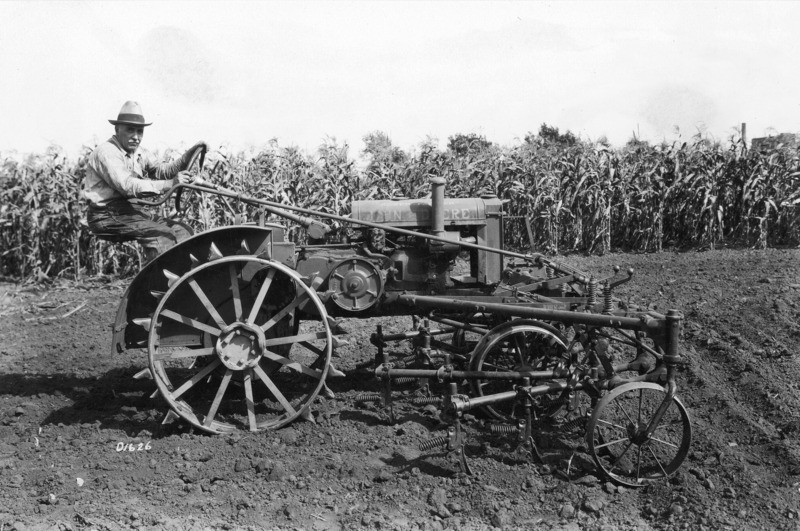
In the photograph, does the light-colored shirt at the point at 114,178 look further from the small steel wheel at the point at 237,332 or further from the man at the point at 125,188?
the small steel wheel at the point at 237,332

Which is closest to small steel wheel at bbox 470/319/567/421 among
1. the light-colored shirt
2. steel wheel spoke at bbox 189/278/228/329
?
steel wheel spoke at bbox 189/278/228/329

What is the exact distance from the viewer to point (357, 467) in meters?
4.55

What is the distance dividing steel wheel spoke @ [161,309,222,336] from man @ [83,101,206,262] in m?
0.70

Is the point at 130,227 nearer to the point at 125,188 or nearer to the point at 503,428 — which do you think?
the point at 125,188

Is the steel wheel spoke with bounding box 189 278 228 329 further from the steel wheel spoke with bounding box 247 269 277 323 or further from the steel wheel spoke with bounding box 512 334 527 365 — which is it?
the steel wheel spoke with bounding box 512 334 527 365

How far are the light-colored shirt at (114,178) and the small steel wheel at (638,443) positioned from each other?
11.4ft

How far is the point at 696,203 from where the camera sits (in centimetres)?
1176

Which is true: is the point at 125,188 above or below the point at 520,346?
above

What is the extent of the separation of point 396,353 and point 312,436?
1992mm

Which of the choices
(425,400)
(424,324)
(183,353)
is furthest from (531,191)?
(183,353)

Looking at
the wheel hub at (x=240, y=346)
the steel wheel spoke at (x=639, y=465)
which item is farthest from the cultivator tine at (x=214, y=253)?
the steel wheel spoke at (x=639, y=465)

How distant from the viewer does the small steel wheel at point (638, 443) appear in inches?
173

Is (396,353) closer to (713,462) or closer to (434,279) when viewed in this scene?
(434,279)

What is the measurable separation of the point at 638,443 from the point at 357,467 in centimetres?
178
